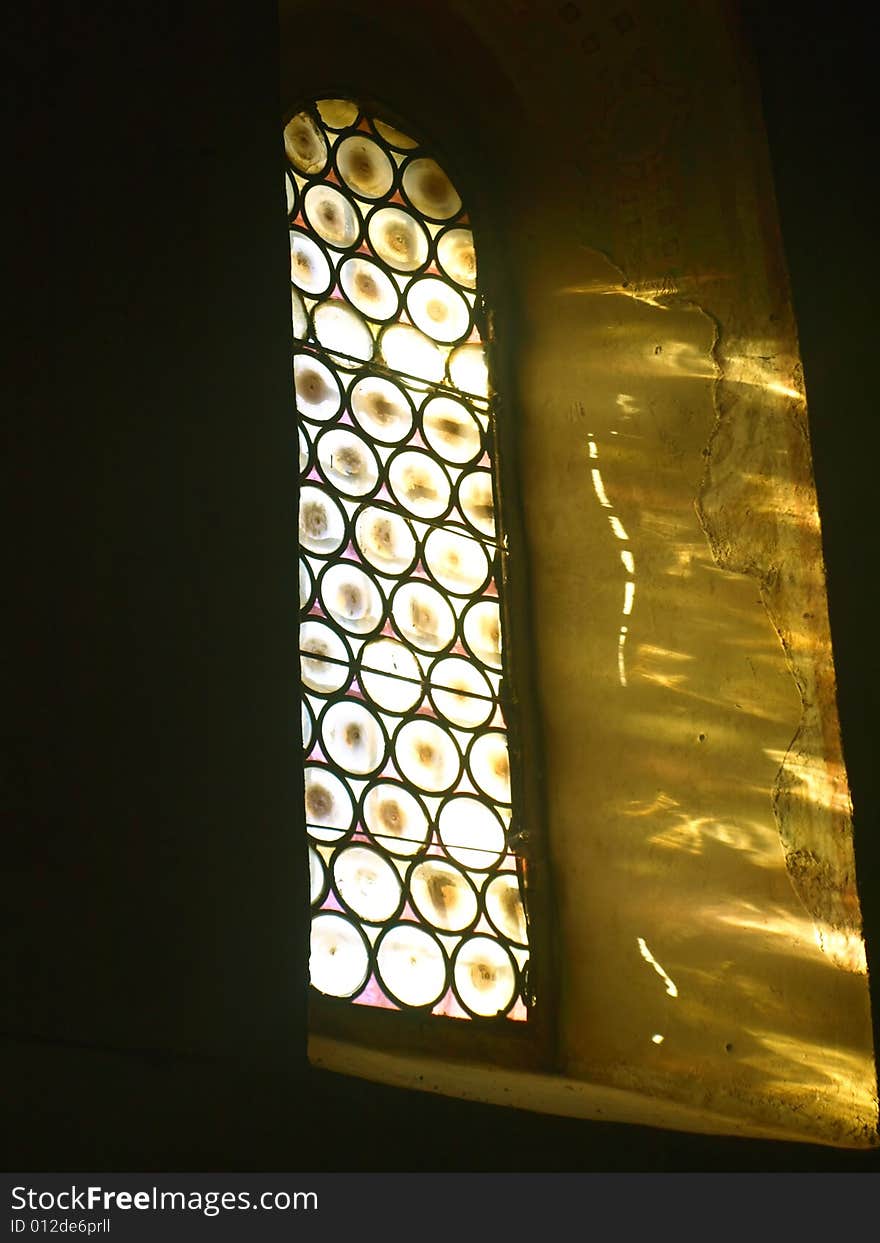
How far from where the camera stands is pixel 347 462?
15.0 ft

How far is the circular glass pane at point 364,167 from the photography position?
4.98m

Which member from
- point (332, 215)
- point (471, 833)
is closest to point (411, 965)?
point (471, 833)

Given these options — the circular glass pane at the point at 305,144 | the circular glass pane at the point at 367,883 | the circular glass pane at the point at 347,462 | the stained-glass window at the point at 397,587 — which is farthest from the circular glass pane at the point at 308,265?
the circular glass pane at the point at 367,883

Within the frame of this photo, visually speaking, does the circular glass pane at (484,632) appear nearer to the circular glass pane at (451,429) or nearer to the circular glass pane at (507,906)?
the circular glass pane at (451,429)

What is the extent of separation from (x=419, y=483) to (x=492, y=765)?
772mm

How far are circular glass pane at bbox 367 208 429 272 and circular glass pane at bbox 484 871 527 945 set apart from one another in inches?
68.3

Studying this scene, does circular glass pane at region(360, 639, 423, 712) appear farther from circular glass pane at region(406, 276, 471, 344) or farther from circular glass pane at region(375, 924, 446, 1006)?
circular glass pane at region(406, 276, 471, 344)

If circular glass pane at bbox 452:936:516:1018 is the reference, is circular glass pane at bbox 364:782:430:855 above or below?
above

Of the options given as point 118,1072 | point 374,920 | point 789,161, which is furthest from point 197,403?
point 789,161

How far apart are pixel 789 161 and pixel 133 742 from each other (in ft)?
8.44

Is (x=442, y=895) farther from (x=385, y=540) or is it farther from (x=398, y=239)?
(x=398, y=239)

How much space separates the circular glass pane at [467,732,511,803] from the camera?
4.57m

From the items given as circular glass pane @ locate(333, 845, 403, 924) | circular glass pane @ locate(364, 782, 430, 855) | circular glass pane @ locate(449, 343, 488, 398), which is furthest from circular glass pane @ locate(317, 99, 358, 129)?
circular glass pane @ locate(333, 845, 403, 924)

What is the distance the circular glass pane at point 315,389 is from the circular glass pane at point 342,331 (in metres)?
0.09
